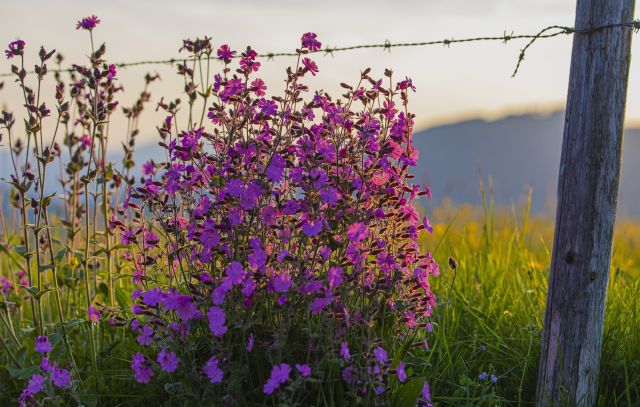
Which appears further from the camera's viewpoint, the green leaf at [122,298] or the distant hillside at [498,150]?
the distant hillside at [498,150]

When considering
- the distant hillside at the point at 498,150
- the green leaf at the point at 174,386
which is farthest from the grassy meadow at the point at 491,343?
the distant hillside at the point at 498,150

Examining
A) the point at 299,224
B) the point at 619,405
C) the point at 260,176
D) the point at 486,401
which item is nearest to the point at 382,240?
the point at 299,224

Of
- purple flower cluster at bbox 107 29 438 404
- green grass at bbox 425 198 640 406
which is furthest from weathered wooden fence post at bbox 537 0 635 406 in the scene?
purple flower cluster at bbox 107 29 438 404

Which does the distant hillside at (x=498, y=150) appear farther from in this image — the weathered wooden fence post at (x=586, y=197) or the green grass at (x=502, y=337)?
the weathered wooden fence post at (x=586, y=197)

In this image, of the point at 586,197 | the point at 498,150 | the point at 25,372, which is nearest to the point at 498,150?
the point at 498,150

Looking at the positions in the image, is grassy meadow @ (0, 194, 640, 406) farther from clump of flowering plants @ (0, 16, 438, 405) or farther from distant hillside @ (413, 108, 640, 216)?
distant hillside @ (413, 108, 640, 216)

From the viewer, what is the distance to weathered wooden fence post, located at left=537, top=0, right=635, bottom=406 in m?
2.97

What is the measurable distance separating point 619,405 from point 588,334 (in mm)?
500

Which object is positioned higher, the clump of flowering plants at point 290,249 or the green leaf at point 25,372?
the clump of flowering plants at point 290,249

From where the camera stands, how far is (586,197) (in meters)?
3.01

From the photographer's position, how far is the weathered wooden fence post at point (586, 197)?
297 centimetres

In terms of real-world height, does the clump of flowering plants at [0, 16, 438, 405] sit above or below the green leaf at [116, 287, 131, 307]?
above

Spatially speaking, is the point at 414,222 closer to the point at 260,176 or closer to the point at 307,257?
the point at 307,257

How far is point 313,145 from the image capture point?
267cm
